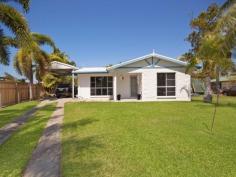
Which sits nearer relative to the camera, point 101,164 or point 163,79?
point 101,164

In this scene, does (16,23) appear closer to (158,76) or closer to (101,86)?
(101,86)

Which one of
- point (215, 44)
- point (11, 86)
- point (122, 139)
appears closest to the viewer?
point (122, 139)

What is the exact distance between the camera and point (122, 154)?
6168 millimetres

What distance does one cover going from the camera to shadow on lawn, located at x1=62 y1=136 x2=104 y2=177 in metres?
5.05

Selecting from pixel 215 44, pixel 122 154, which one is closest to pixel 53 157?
pixel 122 154

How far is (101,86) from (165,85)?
659cm

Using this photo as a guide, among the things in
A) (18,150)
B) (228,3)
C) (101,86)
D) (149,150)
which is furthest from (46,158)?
(101,86)

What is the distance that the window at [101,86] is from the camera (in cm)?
2509

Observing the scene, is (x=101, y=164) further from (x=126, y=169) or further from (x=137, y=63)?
(x=137, y=63)

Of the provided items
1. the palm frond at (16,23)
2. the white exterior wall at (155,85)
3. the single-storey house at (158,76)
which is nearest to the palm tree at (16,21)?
the palm frond at (16,23)

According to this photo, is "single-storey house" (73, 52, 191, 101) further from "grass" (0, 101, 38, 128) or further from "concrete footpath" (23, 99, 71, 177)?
"concrete footpath" (23, 99, 71, 177)

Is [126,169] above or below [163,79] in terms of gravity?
below

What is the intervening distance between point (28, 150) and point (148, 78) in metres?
17.2

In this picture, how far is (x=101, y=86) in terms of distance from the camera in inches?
994
